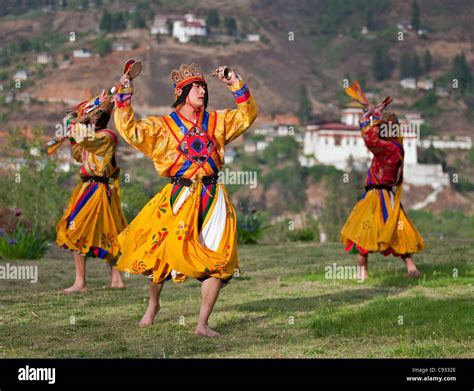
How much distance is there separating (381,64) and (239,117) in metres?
184

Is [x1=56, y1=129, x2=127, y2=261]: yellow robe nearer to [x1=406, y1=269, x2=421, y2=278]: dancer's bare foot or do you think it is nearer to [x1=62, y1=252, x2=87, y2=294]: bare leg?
[x1=62, y1=252, x2=87, y2=294]: bare leg

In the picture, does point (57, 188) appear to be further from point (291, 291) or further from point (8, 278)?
point (291, 291)

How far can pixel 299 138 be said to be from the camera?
552ft

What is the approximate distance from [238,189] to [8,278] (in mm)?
107725

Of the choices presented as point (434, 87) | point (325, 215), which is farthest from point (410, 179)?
point (325, 215)

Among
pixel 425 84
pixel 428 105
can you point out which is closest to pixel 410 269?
pixel 428 105

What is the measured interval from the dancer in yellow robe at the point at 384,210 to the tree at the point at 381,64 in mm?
177344

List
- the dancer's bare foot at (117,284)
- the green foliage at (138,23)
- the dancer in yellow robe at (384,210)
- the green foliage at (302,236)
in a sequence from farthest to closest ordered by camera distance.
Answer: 1. the green foliage at (138,23)
2. the green foliage at (302,236)
3. the dancer in yellow robe at (384,210)
4. the dancer's bare foot at (117,284)

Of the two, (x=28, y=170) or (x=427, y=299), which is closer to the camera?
(x=427, y=299)

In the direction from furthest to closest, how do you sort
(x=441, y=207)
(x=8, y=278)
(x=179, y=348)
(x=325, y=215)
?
(x=441, y=207), (x=325, y=215), (x=8, y=278), (x=179, y=348)

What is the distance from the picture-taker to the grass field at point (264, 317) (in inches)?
315

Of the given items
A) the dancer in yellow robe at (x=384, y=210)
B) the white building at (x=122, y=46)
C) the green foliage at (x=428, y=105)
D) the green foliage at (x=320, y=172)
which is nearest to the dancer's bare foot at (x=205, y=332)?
the dancer in yellow robe at (x=384, y=210)

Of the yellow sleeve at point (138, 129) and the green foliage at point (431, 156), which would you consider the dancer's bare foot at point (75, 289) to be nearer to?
the yellow sleeve at point (138, 129)

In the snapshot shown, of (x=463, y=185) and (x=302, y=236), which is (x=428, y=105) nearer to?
(x=463, y=185)
